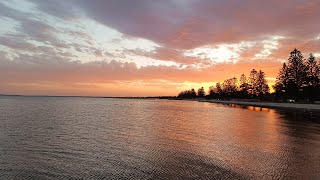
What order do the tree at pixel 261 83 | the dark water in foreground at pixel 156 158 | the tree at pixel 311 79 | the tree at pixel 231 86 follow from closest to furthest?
the dark water in foreground at pixel 156 158 → the tree at pixel 311 79 → the tree at pixel 261 83 → the tree at pixel 231 86

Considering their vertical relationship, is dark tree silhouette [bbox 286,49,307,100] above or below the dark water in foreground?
above

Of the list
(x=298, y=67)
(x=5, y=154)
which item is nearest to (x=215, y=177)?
(x=5, y=154)

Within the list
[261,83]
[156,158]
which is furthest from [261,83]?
[156,158]

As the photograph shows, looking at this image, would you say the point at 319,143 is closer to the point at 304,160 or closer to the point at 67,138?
the point at 304,160

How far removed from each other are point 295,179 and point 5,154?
16.5 m

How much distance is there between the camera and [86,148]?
2130 cm

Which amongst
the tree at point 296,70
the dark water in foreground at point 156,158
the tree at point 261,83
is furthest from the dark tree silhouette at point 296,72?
the dark water in foreground at point 156,158

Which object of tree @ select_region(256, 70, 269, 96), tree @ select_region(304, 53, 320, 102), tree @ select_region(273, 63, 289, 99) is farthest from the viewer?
tree @ select_region(256, 70, 269, 96)

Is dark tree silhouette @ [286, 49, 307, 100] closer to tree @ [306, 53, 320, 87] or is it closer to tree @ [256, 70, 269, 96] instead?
tree @ [306, 53, 320, 87]

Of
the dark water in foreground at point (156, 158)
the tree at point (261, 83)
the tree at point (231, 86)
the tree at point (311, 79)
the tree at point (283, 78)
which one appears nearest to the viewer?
the dark water in foreground at point (156, 158)

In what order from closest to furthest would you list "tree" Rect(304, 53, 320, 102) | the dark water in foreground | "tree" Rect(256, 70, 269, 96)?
the dark water in foreground < "tree" Rect(304, 53, 320, 102) < "tree" Rect(256, 70, 269, 96)

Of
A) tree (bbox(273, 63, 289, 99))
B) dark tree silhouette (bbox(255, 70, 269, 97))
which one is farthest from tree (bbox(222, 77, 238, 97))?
tree (bbox(273, 63, 289, 99))

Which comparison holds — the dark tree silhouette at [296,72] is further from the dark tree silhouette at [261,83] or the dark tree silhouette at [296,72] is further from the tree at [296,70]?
the dark tree silhouette at [261,83]

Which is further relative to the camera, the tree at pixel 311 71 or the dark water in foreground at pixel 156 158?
the tree at pixel 311 71
